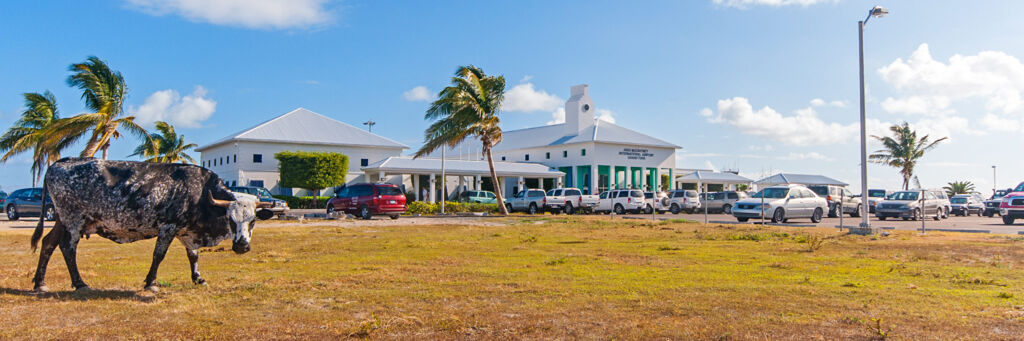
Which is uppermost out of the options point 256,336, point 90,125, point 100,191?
point 90,125

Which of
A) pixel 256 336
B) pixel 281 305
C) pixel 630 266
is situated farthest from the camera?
pixel 630 266

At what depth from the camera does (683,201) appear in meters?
41.1

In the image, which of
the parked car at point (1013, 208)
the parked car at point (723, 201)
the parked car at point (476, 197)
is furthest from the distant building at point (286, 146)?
the parked car at point (1013, 208)

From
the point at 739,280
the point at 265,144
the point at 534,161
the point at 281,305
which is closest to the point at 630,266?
the point at 739,280

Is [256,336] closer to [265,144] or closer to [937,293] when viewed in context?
[937,293]

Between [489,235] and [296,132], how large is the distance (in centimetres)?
3936

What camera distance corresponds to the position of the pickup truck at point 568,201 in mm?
38375

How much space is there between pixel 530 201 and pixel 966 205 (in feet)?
83.3

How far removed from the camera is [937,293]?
7.97 m

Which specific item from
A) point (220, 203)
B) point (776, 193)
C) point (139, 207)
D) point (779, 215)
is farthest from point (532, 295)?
point (776, 193)

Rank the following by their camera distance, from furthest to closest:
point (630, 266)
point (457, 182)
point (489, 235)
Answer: point (457, 182) < point (489, 235) < point (630, 266)

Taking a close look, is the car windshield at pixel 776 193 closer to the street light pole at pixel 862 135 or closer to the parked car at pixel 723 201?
the street light pole at pixel 862 135

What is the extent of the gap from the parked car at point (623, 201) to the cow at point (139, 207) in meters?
32.2

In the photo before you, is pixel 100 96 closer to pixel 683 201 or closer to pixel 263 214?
pixel 263 214
